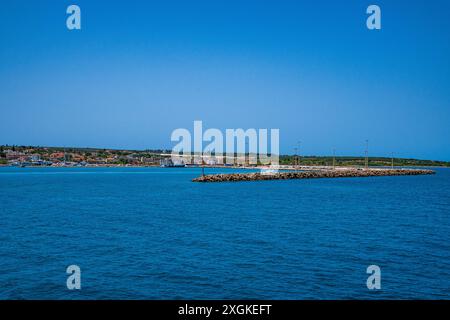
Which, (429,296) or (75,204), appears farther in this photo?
(75,204)

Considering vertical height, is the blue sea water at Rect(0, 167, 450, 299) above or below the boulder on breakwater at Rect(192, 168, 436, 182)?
above

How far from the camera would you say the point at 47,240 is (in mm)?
20781

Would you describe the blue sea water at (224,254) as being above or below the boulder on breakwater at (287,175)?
above

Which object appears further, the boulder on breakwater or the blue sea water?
the boulder on breakwater

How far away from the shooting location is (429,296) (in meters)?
12.5

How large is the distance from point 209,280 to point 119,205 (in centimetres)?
2562

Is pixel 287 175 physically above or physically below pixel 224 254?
below

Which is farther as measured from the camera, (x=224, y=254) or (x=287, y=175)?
(x=287, y=175)

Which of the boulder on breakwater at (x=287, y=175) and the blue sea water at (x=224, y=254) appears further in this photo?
the boulder on breakwater at (x=287, y=175)
